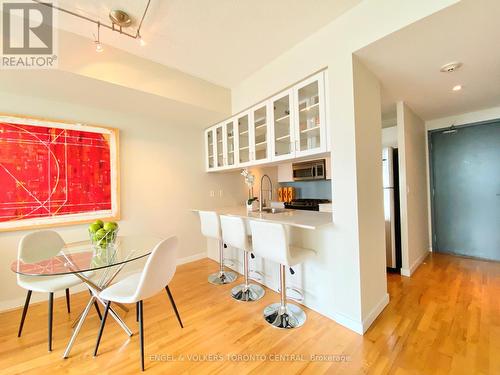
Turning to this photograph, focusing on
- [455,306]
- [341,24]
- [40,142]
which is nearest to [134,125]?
[40,142]

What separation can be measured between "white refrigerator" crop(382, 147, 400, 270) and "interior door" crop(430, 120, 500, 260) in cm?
138

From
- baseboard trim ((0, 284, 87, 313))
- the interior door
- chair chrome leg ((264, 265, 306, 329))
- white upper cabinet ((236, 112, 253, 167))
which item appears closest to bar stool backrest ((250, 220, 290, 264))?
chair chrome leg ((264, 265, 306, 329))

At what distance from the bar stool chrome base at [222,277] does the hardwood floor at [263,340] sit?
352 millimetres

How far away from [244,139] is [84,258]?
87.1 inches

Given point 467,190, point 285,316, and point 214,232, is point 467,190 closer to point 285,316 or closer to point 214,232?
point 285,316

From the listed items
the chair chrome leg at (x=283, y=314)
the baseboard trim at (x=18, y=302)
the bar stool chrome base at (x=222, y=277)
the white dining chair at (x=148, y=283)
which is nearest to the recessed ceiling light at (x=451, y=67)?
the chair chrome leg at (x=283, y=314)

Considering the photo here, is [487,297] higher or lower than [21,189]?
lower

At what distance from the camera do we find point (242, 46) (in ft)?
7.34

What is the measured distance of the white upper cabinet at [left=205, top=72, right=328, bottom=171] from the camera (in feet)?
6.72

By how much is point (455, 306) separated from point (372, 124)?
195 cm

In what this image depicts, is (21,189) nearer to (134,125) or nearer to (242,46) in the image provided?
(134,125)

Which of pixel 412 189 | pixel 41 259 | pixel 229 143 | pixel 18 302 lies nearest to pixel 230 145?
pixel 229 143

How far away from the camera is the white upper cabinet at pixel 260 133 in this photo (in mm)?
2596

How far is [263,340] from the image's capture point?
67.4 inches
